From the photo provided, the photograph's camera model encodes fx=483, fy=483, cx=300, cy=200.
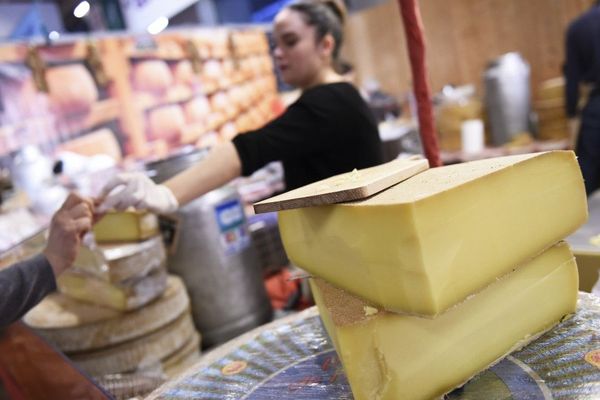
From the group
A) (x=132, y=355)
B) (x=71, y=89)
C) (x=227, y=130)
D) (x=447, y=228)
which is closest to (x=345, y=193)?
(x=447, y=228)

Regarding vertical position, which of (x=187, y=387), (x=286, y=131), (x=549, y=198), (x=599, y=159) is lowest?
A: (x=599, y=159)

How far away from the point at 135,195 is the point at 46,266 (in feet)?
1.00

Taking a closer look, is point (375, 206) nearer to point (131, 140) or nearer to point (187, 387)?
point (187, 387)

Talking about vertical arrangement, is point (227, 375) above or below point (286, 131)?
below

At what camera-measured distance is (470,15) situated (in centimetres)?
626

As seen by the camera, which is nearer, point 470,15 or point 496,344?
point 496,344

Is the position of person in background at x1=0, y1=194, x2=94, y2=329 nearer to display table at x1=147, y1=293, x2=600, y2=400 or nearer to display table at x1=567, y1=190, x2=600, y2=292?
display table at x1=147, y1=293, x2=600, y2=400

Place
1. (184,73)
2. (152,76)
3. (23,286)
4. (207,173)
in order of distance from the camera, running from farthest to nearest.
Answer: (184,73)
(152,76)
(207,173)
(23,286)

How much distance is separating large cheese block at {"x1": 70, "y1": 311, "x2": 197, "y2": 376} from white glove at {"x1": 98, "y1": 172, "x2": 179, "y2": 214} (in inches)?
19.4

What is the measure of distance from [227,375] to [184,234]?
1169mm

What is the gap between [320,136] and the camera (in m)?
1.60

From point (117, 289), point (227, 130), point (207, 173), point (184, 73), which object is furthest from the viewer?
point (227, 130)

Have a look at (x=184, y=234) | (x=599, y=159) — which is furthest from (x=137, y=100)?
(x=599, y=159)

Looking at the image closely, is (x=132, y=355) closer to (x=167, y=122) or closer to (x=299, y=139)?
(x=299, y=139)
